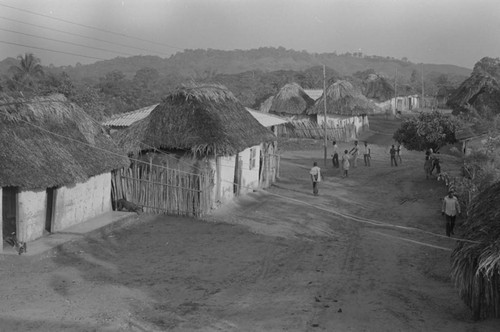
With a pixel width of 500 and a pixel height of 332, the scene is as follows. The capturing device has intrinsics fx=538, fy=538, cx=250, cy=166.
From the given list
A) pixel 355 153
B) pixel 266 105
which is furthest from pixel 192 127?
pixel 266 105

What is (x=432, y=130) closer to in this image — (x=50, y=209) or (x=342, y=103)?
(x=342, y=103)

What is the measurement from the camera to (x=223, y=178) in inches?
635

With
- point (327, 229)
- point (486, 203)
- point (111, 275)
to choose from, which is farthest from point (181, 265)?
point (486, 203)

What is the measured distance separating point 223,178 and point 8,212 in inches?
247

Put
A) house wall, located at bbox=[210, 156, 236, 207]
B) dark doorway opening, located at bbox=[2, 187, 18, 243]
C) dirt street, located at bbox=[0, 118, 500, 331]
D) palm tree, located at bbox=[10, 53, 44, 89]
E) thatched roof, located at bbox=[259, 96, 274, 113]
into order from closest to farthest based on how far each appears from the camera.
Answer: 1. dirt street, located at bbox=[0, 118, 500, 331]
2. dark doorway opening, located at bbox=[2, 187, 18, 243]
3. house wall, located at bbox=[210, 156, 236, 207]
4. thatched roof, located at bbox=[259, 96, 274, 113]
5. palm tree, located at bbox=[10, 53, 44, 89]

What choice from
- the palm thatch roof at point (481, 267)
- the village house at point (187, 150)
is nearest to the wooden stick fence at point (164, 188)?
the village house at point (187, 150)

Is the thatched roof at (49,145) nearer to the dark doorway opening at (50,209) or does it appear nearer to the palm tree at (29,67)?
the dark doorway opening at (50,209)

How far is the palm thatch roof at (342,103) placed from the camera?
34000 millimetres

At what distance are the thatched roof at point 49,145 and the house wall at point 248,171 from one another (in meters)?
4.34

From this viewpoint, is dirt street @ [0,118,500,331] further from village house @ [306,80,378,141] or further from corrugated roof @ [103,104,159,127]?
village house @ [306,80,378,141]

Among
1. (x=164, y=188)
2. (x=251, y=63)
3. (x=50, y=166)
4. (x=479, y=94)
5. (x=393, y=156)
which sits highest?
(x=251, y=63)

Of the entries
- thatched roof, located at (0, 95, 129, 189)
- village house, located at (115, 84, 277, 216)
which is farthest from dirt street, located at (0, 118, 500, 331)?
thatched roof, located at (0, 95, 129, 189)

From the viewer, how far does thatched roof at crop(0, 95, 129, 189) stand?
36.6 ft

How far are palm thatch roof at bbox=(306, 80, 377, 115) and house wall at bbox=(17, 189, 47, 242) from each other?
23.9 meters
